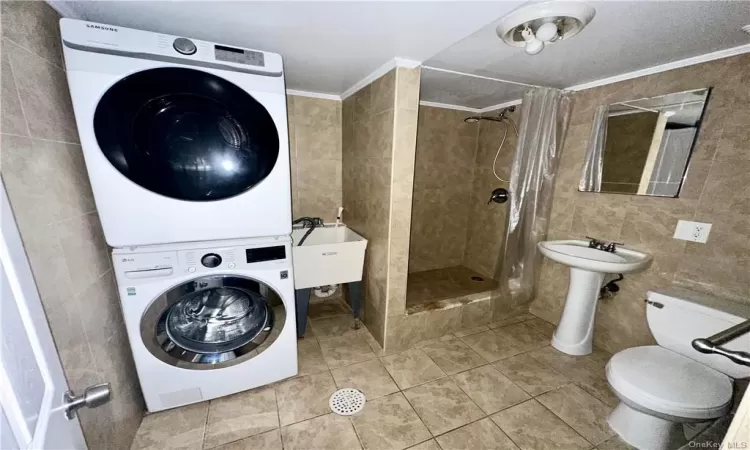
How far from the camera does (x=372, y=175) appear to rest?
1.83m

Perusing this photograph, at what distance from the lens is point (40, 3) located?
90cm

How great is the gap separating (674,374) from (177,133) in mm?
2382

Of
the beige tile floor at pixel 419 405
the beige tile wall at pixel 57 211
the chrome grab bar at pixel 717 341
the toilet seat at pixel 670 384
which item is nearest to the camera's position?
the chrome grab bar at pixel 717 341

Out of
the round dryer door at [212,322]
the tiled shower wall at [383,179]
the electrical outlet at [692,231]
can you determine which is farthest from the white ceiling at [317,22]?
the electrical outlet at [692,231]

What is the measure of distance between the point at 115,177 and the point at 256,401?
1263mm

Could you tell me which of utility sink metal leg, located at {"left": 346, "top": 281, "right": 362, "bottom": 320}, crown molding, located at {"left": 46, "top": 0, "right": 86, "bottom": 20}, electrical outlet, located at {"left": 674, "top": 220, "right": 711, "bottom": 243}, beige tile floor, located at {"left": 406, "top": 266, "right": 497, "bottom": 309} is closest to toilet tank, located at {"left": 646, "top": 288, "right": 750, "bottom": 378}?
electrical outlet, located at {"left": 674, "top": 220, "right": 711, "bottom": 243}

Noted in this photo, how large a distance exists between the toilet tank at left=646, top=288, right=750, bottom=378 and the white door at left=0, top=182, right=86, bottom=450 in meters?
2.19

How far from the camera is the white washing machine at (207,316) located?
1151 millimetres

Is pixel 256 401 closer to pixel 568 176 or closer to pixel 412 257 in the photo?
pixel 412 257

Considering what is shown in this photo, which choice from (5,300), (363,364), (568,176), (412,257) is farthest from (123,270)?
(568,176)

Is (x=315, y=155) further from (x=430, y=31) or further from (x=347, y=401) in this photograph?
(x=347, y=401)

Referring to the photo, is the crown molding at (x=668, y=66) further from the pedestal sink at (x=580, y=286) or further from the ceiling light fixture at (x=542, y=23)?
the pedestal sink at (x=580, y=286)

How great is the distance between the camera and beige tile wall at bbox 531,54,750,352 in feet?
4.32

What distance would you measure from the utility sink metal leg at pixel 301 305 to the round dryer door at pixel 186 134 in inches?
35.5
